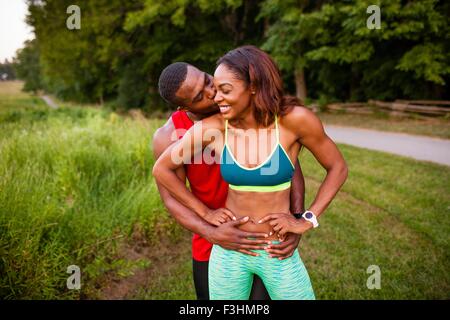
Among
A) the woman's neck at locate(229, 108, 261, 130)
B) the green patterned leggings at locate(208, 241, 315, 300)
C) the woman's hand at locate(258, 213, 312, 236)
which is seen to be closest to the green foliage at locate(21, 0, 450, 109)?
the woman's neck at locate(229, 108, 261, 130)

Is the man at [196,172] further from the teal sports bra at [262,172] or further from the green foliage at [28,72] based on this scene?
the green foliage at [28,72]

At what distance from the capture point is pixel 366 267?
14.2ft

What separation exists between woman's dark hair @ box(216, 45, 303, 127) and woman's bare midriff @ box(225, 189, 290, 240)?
15.6 inches

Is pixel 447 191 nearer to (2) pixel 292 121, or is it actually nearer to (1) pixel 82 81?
(2) pixel 292 121

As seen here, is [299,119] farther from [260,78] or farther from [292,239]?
[292,239]

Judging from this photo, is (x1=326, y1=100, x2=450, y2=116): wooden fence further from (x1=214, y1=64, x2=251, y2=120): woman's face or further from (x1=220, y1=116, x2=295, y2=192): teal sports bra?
(x1=214, y1=64, x2=251, y2=120): woman's face

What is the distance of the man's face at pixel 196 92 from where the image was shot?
230 centimetres

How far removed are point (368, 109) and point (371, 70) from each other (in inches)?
143

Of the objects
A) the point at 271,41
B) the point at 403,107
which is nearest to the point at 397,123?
the point at 403,107

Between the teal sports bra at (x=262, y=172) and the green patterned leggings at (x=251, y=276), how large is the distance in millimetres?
379

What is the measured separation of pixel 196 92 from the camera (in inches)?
90.6

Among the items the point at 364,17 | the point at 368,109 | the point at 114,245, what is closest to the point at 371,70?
the point at 368,109

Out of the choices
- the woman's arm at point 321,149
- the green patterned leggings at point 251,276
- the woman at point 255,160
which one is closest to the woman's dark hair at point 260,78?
the woman at point 255,160

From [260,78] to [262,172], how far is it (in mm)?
493
